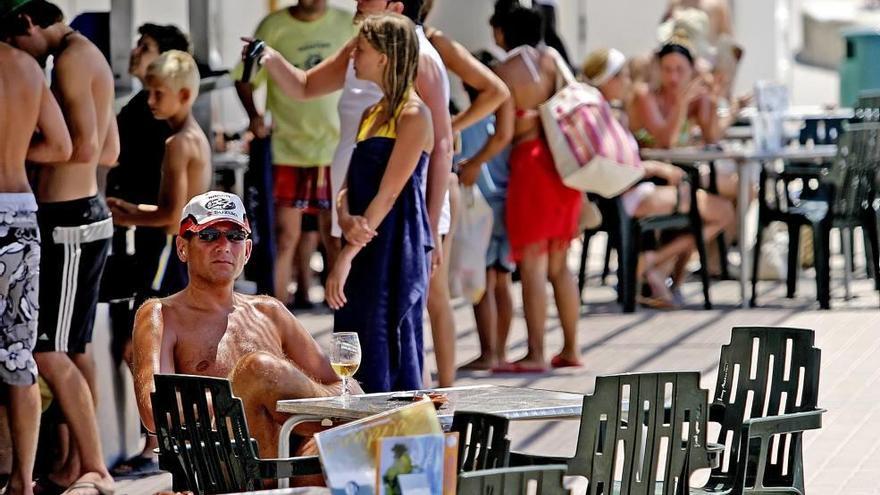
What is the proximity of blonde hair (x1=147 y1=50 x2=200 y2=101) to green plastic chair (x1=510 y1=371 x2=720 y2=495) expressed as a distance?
3.20 m

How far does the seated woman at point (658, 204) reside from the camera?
10.5 m

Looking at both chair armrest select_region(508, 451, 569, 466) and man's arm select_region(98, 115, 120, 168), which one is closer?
chair armrest select_region(508, 451, 569, 466)

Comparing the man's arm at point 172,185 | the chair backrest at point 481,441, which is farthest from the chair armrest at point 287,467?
the man's arm at point 172,185

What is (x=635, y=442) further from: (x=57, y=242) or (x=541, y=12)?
(x=541, y=12)

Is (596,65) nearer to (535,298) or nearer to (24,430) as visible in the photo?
(535,298)

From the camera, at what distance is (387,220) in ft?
20.8

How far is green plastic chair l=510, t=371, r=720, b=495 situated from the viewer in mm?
3998

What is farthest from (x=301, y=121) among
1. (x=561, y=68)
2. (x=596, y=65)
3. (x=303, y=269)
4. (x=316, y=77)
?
(x=316, y=77)

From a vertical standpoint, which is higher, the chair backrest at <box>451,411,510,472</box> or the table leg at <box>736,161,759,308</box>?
the chair backrest at <box>451,411,510,472</box>

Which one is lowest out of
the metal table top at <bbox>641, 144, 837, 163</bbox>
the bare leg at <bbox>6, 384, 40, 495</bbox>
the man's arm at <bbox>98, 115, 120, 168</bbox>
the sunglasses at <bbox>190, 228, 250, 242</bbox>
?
the bare leg at <bbox>6, 384, 40, 495</bbox>

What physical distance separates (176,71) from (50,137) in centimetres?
100

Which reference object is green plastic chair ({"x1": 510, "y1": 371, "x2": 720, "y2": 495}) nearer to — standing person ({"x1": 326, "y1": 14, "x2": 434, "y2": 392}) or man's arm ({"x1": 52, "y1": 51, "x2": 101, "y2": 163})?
standing person ({"x1": 326, "y1": 14, "x2": 434, "y2": 392})

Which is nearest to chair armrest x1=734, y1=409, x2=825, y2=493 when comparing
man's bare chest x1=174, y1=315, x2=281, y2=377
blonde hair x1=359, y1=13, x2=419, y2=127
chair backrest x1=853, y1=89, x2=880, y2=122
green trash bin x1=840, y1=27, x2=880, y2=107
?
man's bare chest x1=174, y1=315, x2=281, y2=377

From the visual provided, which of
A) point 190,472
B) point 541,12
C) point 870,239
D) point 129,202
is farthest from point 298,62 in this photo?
point 190,472
